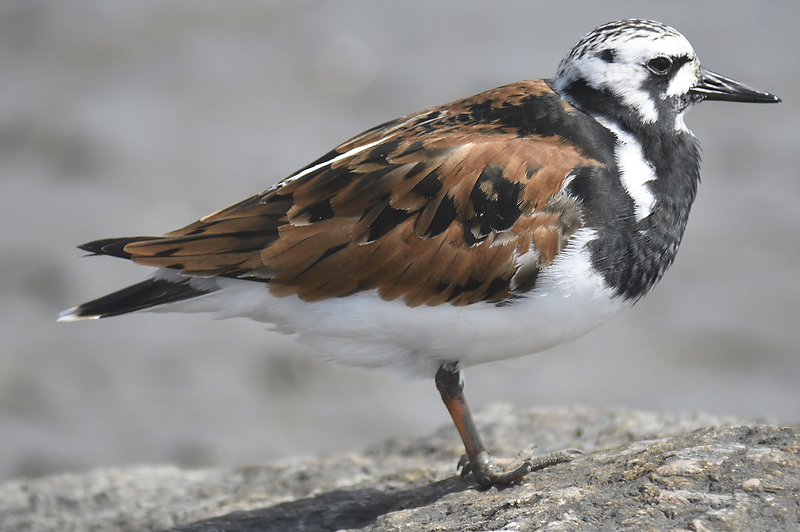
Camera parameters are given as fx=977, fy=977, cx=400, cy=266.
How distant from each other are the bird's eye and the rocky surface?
139cm

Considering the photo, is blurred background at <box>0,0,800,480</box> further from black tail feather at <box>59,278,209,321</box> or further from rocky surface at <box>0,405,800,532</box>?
black tail feather at <box>59,278,209,321</box>

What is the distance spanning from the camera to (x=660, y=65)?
383cm

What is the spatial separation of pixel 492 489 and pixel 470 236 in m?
0.97

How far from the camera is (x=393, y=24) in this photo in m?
10.2

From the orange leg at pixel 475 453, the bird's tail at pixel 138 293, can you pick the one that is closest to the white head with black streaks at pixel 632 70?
the orange leg at pixel 475 453

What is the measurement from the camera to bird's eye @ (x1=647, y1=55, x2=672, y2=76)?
3.81m

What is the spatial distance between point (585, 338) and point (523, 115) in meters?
4.04

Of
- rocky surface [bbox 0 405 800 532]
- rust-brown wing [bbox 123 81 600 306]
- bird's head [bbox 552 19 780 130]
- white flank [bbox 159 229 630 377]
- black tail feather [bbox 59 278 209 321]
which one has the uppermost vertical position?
bird's head [bbox 552 19 780 130]

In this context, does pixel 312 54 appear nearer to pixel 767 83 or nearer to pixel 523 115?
pixel 767 83

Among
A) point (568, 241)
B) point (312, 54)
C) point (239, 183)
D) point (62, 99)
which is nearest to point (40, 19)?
point (62, 99)

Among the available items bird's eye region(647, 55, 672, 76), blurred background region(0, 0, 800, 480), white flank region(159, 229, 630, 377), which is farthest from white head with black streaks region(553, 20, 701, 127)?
blurred background region(0, 0, 800, 480)

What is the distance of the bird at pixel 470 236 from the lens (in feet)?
11.7

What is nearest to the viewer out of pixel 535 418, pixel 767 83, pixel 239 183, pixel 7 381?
pixel 535 418

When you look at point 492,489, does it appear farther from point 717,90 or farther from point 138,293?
point 717,90
